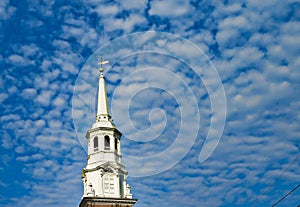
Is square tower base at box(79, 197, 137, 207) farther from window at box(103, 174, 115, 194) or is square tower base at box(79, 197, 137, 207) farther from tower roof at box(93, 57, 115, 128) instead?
tower roof at box(93, 57, 115, 128)

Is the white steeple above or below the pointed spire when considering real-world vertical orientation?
below

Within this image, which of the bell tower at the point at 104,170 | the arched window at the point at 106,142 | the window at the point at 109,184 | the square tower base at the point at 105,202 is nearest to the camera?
the square tower base at the point at 105,202

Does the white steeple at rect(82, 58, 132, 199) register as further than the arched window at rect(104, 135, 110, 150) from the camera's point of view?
No

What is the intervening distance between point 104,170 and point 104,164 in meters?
0.81

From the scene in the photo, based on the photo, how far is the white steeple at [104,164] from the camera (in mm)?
66062

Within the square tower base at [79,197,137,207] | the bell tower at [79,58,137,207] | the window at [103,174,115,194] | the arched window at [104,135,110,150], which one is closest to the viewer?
the square tower base at [79,197,137,207]

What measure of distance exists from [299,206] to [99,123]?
33207mm

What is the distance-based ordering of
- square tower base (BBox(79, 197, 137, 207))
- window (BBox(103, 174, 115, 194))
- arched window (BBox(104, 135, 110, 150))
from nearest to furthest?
1. square tower base (BBox(79, 197, 137, 207))
2. window (BBox(103, 174, 115, 194))
3. arched window (BBox(104, 135, 110, 150))

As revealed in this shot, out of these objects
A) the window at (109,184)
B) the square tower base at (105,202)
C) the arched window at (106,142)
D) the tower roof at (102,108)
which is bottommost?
the square tower base at (105,202)

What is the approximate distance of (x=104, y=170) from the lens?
6675 centimetres

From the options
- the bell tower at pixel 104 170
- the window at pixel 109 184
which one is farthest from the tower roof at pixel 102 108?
the window at pixel 109 184

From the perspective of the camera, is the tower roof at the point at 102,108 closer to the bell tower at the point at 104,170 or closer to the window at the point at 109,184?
the bell tower at the point at 104,170

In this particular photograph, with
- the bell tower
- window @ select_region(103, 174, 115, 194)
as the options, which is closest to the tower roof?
the bell tower

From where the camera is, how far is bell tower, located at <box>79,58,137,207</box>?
64812 millimetres
